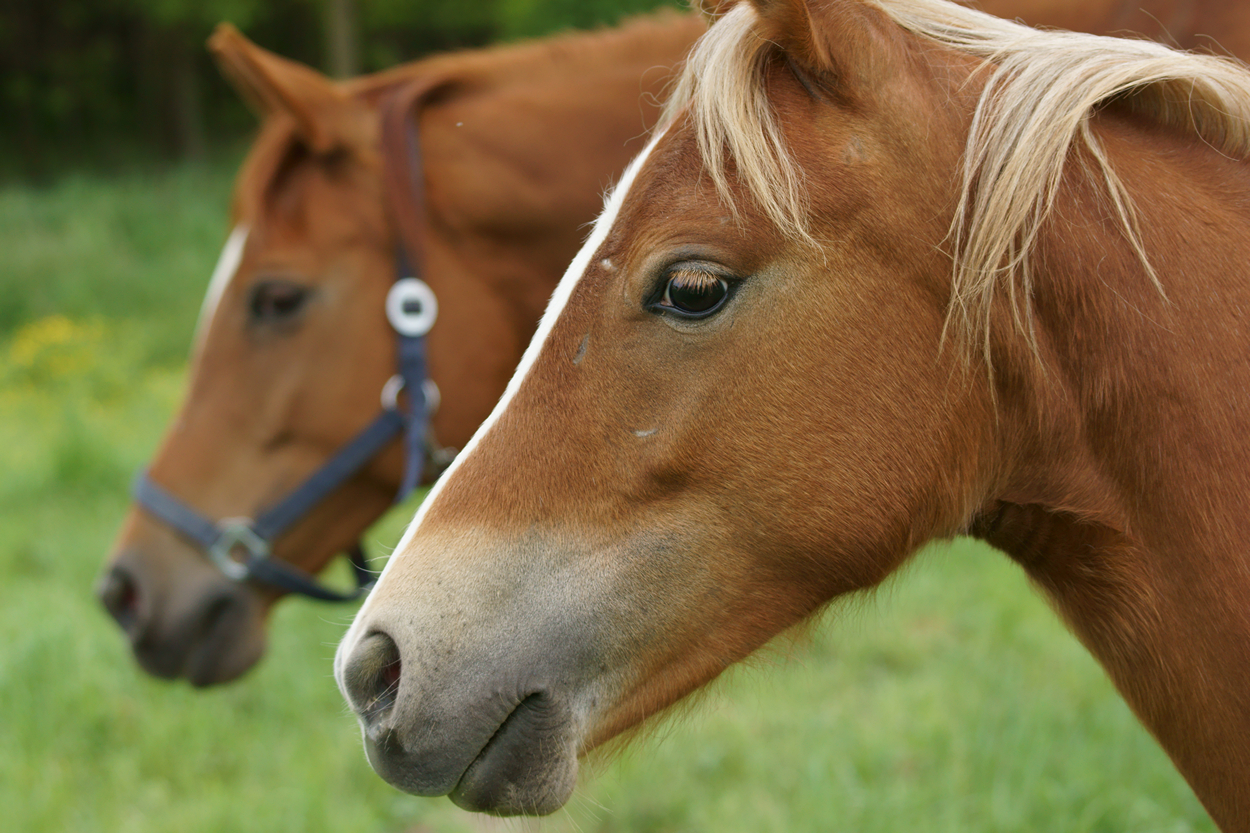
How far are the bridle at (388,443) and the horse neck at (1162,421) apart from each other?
1765 mm

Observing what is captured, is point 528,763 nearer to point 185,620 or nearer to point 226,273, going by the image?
point 185,620

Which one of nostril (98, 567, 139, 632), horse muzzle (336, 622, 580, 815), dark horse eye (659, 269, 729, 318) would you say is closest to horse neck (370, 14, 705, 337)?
nostril (98, 567, 139, 632)

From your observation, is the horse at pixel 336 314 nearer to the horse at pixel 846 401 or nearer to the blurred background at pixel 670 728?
the blurred background at pixel 670 728

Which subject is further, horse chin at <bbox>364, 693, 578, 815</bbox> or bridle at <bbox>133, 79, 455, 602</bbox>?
bridle at <bbox>133, 79, 455, 602</bbox>

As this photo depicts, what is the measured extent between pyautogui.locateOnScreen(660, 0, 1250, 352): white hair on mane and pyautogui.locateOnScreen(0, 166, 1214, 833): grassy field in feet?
1.97

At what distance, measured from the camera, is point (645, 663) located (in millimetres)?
1398

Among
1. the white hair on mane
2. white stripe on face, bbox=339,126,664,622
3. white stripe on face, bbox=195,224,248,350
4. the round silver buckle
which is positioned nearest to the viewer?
the white hair on mane

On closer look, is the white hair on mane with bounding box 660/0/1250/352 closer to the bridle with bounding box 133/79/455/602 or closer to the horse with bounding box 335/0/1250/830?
the horse with bounding box 335/0/1250/830

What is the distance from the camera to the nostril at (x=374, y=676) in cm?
134

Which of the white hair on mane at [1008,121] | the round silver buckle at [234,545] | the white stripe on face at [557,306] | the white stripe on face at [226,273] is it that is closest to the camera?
the white hair on mane at [1008,121]

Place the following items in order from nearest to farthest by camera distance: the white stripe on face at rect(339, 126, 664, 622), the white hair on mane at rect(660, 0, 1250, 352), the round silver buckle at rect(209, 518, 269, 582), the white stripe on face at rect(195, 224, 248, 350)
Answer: the white hair on mane at rect(660, 0, 1250, 352), the white stripe on face at rect(339, 126, 664, 622), the round silver buckle at rect(209, 518, 269, 582), the white stripe on face at rect(195, 224, 248, 350)

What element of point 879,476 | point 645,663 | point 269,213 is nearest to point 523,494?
point 645,663

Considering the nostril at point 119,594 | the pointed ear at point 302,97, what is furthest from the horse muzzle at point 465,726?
the pointed ear at point 302,97

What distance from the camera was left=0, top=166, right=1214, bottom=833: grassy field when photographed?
280 cm
